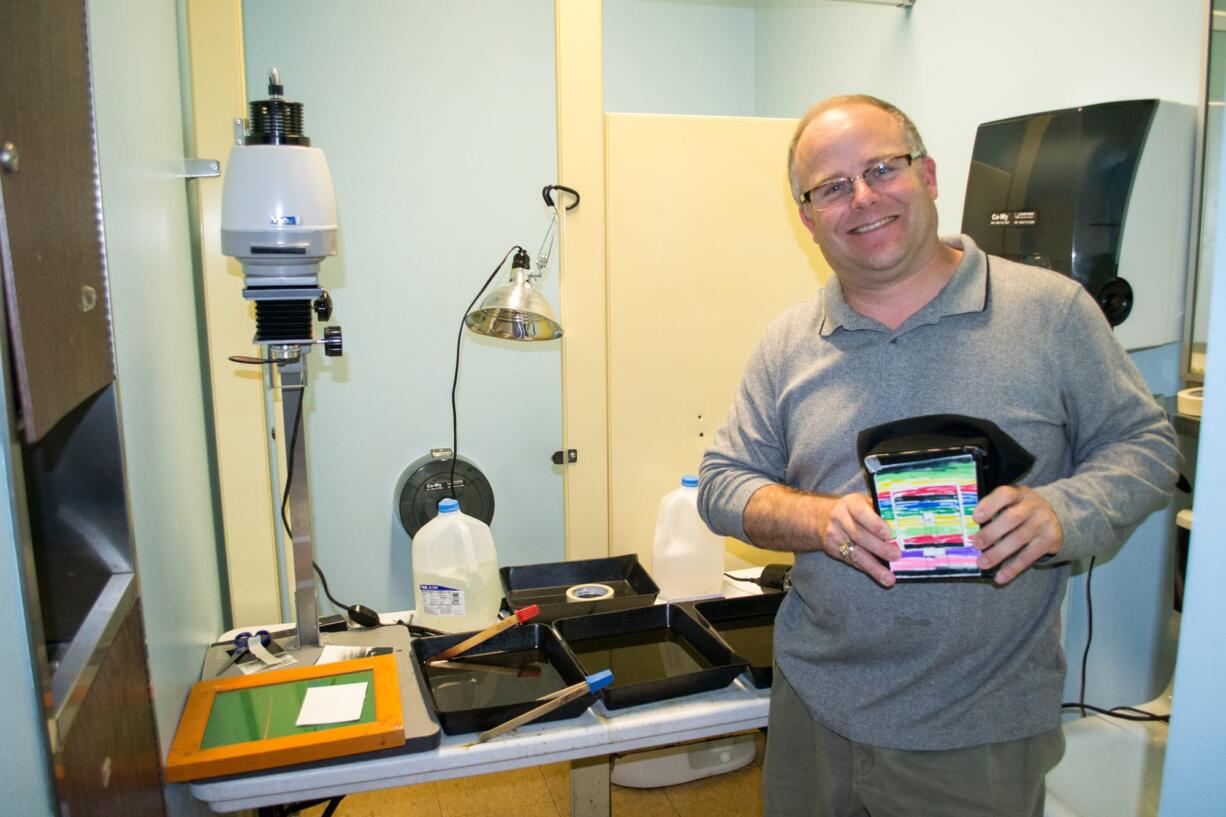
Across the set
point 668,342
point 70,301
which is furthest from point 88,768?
point 668,342

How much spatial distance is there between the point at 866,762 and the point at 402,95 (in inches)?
85.4

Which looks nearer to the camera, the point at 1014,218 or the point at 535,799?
the point at 1014,218

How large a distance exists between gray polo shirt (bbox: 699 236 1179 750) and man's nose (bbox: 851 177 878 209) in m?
0.16

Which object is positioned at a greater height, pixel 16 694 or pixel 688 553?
pixel 16 694

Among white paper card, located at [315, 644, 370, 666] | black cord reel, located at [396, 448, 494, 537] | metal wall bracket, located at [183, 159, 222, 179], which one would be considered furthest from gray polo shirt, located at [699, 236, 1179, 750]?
black cord reel, located at [396, 448, 494, 537]

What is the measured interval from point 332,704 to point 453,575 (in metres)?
0.39

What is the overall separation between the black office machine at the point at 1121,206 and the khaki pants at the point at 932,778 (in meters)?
0.75

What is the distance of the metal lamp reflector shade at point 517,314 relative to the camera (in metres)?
1.62

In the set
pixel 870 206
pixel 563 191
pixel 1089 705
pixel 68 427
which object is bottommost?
pixel 1089 705

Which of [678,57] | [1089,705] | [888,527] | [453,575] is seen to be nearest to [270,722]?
[453,575]

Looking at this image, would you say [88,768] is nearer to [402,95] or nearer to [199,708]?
[199,708]

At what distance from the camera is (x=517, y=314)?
5.46ft

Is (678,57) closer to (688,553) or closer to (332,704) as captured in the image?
(688,553)

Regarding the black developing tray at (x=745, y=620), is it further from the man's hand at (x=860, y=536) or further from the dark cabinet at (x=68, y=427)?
the dark cabinet at (x=68, y=427)
